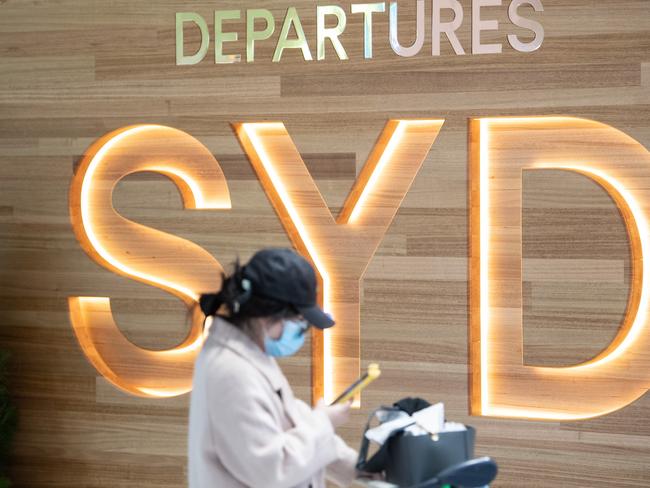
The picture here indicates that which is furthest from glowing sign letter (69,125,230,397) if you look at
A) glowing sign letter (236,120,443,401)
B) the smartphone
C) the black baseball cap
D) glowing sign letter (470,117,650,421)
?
the black baseball cap

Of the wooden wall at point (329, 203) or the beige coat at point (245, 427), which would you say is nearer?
the beige coat at point (245, 427)

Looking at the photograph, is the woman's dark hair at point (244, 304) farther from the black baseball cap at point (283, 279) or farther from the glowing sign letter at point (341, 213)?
the glowing sign letter at point (341, 213)

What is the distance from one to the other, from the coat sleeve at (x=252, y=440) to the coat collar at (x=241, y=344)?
2.5 inches

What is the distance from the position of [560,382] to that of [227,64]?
6.14 ft

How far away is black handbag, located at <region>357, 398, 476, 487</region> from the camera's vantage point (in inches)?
101

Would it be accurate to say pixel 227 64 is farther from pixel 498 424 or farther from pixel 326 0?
pixel 498 424

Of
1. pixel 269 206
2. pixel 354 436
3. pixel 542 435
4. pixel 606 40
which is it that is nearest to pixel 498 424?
pixel 542 435

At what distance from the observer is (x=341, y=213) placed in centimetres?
408

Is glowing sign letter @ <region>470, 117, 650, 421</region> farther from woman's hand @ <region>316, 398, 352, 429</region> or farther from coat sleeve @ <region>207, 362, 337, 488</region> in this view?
coat sleeve @ <region>207, 362, 337, 488</region>

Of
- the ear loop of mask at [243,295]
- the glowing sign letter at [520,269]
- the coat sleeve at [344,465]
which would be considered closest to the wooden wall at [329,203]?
the glowing sign letter at [520,269]

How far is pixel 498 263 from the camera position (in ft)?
12.9

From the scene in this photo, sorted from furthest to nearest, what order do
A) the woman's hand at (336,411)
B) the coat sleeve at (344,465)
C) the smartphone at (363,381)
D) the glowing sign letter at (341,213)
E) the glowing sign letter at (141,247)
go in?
the glowing sign letter at (141,247) → the glowing sign letter at (341,213) → the coat sleeve at (344,465) → the woman's hand at (336,411) → the smartphone at (363,381)

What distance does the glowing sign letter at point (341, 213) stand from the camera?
4.03m

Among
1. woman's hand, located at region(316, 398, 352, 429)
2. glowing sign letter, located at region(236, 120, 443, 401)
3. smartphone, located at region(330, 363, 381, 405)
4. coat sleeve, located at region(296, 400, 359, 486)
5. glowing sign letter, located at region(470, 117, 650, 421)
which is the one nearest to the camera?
smartphone, located at region(330, 363, 381, 405)
